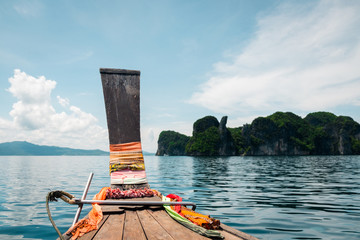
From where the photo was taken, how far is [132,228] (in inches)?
129

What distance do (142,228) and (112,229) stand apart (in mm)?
393

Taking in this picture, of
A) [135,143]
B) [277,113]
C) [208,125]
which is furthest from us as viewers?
[277,113]

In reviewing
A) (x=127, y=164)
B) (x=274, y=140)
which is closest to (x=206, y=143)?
(x=274, y=140)

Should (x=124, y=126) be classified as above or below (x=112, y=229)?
above

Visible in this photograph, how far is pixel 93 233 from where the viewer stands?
3.07m

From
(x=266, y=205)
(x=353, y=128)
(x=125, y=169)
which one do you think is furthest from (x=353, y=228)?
(x=353, y=128)

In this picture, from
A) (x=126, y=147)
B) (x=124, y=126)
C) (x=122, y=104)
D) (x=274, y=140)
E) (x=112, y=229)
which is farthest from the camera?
(x=274, y=140)

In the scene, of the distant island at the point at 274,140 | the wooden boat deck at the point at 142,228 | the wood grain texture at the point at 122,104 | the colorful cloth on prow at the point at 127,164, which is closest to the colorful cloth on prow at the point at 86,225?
the wooden boat deck at the point at 142,228

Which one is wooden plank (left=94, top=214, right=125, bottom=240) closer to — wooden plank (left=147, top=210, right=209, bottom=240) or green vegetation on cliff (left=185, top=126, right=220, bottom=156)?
wooden plank (left=147, top=210, right=209, bottom=240)

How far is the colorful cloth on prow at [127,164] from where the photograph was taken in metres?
6.10

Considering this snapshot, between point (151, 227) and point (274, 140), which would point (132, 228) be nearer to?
point (151, 227)

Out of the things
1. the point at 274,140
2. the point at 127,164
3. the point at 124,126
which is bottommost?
the point at 127,164

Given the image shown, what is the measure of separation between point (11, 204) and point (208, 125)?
467 ft

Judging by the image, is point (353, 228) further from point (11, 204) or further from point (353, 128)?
point (353, 128)
